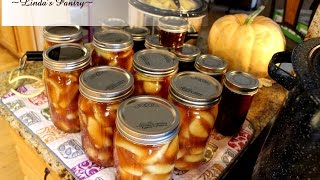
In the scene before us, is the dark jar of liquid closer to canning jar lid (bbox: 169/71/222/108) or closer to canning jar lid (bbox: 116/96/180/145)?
canning jar lid (bbox: 169/71/222/108)

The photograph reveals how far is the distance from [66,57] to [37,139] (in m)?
Result: 0.16

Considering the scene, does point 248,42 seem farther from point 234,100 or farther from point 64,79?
point 64,79

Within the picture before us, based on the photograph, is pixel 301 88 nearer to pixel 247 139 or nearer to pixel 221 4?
pixel 247 139

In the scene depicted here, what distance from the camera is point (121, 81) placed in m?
0.49

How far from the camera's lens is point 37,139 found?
1.82 feet

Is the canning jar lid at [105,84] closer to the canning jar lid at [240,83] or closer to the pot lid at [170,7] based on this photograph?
the canning jar lid at [240,83]

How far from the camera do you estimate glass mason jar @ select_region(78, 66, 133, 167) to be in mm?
459

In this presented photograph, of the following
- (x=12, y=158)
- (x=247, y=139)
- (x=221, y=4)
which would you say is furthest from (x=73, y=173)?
(x=221, y=4)

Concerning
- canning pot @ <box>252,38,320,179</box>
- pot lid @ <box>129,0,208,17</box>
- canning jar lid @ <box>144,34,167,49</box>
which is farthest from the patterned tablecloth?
pot lid @ <box>129,0,208,17</box>

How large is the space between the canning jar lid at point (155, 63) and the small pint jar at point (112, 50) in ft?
0.14

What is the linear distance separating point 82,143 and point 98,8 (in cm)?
68

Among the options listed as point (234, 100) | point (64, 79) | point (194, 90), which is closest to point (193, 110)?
point (194, 90)

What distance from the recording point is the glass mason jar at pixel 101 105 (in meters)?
0.46

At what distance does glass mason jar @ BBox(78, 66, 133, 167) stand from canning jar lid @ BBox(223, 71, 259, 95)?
0.20 meters
